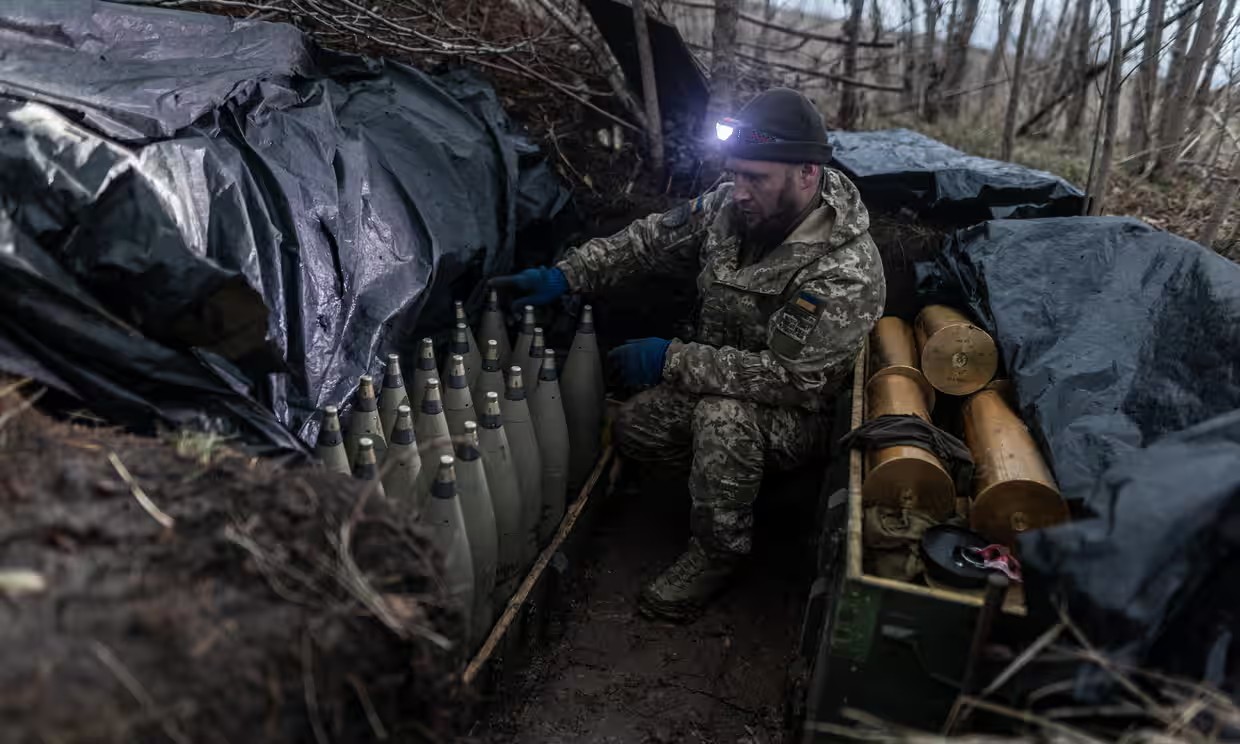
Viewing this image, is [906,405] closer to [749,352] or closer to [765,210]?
[749,352]

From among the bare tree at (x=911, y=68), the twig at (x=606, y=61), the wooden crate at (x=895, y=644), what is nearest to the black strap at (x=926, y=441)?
the wooden crate at (x=895, y=644)

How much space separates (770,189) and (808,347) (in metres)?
0.61

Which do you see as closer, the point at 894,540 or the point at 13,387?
the point at 13,387

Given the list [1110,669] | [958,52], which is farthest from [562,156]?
[958,52]

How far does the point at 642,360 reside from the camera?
342 centimetres

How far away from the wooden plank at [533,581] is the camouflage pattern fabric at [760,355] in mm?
300

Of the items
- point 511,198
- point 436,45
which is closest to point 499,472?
point 511,198

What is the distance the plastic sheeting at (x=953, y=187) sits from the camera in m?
3.71

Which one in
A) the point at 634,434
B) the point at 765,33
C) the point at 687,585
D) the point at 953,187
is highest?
the point at 765,33

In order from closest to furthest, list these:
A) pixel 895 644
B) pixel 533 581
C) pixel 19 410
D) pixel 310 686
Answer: pixel 310 686 < pixel 19 410 < pixel 895 644 < pixel 533 581

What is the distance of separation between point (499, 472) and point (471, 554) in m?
0.34

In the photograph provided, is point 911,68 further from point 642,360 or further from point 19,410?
point 19,410

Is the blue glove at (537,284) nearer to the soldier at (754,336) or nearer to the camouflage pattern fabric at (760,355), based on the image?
the soldier at (754,336)

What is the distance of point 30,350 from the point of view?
198 centimetres
